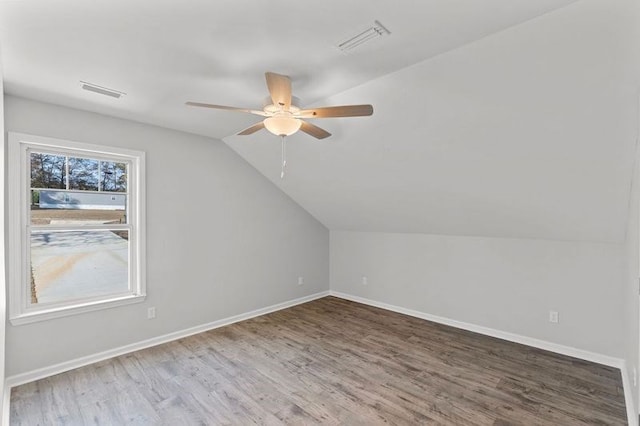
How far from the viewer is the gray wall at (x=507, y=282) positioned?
A: 3107 millimetres

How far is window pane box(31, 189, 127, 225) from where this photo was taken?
285cm

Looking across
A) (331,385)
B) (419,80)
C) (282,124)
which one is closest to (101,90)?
(282,124)

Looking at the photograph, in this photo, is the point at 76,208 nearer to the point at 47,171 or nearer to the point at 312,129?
the point at 47,171

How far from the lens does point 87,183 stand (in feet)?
10.2

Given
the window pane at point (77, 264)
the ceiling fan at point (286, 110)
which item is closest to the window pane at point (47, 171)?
the window pane at point (77, 264)

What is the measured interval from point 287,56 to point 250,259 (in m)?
3.05

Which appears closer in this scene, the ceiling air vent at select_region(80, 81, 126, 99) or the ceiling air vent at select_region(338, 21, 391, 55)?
the ceiling air vent at select_region(338, 21, 391, 55)

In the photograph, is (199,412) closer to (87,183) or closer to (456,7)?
(87,183)

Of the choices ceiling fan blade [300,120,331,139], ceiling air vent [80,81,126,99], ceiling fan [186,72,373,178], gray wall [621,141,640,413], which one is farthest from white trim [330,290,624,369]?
ceiling air vent [80,81,126,99]

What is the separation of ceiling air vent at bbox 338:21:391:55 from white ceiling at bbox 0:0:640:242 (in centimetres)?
5

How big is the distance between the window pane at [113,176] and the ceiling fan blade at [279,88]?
2.33 metres

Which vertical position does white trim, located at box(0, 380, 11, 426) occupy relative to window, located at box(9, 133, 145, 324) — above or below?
below

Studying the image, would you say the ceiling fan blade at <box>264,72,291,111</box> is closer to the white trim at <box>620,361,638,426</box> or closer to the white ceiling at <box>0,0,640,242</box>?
the white ceiling at <box>0,0,640,242</box>

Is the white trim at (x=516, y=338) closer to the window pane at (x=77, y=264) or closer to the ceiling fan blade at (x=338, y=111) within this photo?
the ceiling fan blade at (x=338, y=111)
